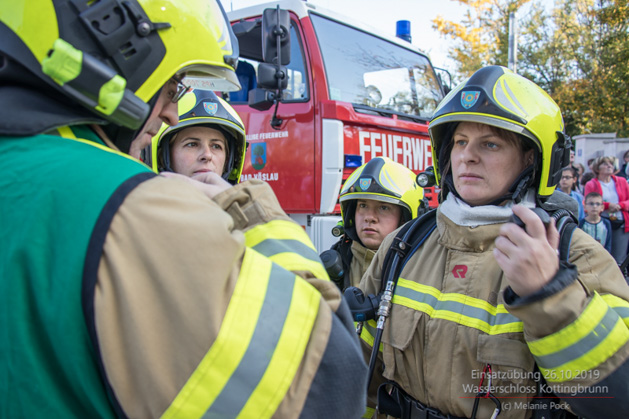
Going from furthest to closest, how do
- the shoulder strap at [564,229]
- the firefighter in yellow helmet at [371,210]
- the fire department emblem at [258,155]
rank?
1. the fire department emblem at [258,155]
2. the firefighter in yellow helmet at [371,210]
3. the shoulder strap at [564,229]

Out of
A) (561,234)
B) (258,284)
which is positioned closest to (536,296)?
(561,234)

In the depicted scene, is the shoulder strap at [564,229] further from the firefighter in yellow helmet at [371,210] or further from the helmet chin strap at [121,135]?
the firefighter in yellow helmet at [371,210]

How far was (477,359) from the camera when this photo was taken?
1.62 meters

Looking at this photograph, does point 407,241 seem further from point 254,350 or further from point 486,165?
point 254,350

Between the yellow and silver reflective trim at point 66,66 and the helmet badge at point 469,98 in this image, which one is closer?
the yellow and silver reflective trim at point 66,66

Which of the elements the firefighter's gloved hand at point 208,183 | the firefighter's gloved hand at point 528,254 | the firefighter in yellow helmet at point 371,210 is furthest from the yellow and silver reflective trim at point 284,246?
the firefighter in yellow helmet at point 371,210

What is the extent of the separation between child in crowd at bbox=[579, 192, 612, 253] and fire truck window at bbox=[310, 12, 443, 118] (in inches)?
101

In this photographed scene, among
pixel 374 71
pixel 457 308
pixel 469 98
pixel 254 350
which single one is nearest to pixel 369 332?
pixel 457 308

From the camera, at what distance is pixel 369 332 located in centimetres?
206

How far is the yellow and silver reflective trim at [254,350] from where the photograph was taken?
78cm

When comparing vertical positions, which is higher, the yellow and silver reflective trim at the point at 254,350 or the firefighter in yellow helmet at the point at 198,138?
the firefighter in yellow helmet at the point at 198,138

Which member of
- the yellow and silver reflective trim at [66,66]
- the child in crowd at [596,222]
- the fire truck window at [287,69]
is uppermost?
the fire truck window at [287,69]

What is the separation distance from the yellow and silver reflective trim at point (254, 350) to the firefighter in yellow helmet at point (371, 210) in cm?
247

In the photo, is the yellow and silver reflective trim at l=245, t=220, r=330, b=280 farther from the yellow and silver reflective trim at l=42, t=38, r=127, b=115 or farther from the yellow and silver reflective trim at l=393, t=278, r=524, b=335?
the yellow and silver reflective trim at l=393, t=278, r=524, b=335
